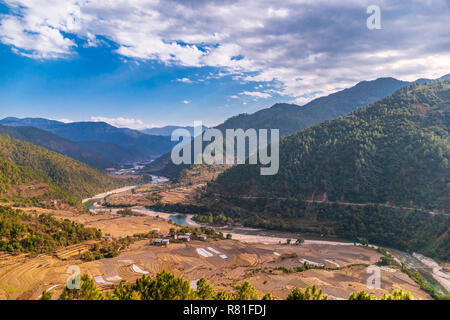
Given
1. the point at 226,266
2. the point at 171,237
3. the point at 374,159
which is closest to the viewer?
the point at 226,266

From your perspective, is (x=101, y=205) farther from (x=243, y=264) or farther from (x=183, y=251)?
(x=243, y=264)

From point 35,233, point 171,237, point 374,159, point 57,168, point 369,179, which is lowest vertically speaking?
point 171,237

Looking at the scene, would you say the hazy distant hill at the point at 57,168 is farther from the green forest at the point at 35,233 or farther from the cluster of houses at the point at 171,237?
the cluster of houses at the point at 171,237

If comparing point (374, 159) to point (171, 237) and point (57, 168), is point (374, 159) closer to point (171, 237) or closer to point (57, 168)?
point (171, 237)

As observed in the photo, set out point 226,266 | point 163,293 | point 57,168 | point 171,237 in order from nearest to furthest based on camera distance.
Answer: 1. point 163,293
2. point 226,266
3. point 171,237
4. point 57,168

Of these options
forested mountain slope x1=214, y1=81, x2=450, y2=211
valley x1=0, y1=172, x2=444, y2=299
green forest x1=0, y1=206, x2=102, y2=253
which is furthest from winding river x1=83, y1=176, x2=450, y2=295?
green forest x1=0, y1=206, x2=102, y2=253

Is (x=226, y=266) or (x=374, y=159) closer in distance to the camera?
(x=226, y=266)

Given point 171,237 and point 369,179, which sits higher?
point 369,179

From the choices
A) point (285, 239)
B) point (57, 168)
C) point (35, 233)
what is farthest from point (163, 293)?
point (57, 168)

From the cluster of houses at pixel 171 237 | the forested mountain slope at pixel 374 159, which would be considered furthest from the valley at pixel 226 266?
the forested mountain slope at pixel 374 159
